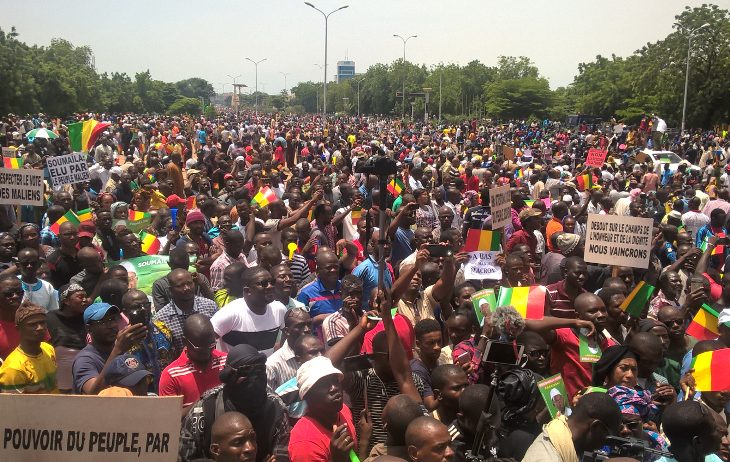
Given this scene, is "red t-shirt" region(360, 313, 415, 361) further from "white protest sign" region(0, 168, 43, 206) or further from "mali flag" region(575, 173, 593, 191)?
"mali flag" region(575, 173, 593, 191)

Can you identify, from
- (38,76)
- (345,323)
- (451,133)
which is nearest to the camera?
(345,323)

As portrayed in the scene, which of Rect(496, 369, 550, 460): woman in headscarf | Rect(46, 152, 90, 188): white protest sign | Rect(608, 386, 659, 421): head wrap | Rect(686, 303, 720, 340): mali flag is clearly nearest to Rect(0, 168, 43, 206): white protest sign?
Rect(46, 152, 90, 188): white protest sign

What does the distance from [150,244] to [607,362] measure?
225 inches

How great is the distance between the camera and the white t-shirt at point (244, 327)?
593 cm

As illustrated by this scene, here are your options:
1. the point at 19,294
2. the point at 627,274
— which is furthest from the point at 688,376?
the point at 19,294

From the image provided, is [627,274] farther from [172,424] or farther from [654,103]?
[654,103]

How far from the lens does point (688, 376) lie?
514cm

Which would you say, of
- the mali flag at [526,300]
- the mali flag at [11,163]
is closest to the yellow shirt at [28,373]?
the mali flag at [526,300]

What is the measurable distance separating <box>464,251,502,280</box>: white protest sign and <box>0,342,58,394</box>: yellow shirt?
4.16m

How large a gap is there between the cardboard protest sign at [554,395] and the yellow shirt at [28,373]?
3134mm

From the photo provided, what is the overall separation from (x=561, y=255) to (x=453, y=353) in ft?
11.1

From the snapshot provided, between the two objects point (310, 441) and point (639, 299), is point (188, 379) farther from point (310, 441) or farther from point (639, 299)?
point (639, 299)

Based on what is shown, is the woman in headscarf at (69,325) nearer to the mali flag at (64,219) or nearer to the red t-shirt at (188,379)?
the red t-shirt at (188,379)

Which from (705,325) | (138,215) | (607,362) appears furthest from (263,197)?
(607,362)
